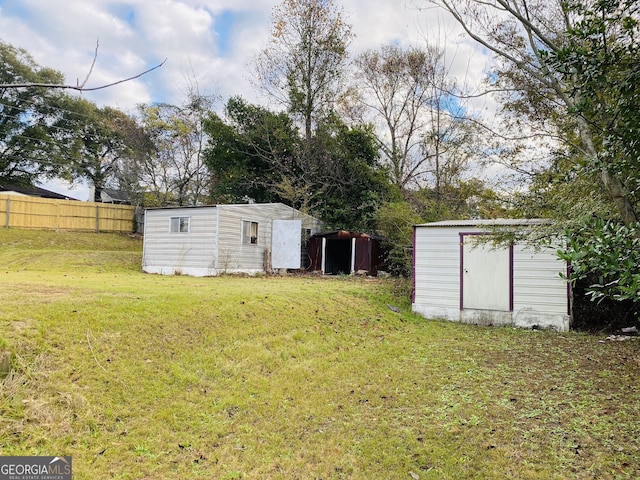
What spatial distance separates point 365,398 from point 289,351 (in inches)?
65.5

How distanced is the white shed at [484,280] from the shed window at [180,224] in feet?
26.2

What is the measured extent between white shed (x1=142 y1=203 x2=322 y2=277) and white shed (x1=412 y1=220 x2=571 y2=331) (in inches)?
263

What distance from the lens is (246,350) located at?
559cm

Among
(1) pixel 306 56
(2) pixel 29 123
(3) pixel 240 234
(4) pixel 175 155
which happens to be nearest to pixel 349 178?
→ (1) pixel 306 56

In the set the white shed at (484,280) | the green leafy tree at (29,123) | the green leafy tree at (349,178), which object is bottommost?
the white shed at (484,280)

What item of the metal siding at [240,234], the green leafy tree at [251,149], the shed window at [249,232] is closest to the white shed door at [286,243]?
the metal siding at [240,234]

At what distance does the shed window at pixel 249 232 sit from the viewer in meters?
14.1

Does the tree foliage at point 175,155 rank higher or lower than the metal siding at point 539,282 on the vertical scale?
higher

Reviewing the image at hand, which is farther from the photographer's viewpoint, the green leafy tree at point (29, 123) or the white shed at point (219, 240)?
the green leafy tree at point (29, 123)

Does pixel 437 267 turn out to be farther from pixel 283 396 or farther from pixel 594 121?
pixel 283 396

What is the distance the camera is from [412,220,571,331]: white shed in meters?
8.30

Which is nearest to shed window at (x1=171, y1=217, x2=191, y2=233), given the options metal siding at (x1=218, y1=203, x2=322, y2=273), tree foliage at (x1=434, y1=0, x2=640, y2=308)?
metal siding at (x1=218, y1=203, x2=322, y2=273)

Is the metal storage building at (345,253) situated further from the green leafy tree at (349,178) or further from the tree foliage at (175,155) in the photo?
the tree foliage at (175,155)

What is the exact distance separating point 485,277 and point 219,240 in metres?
8.26
